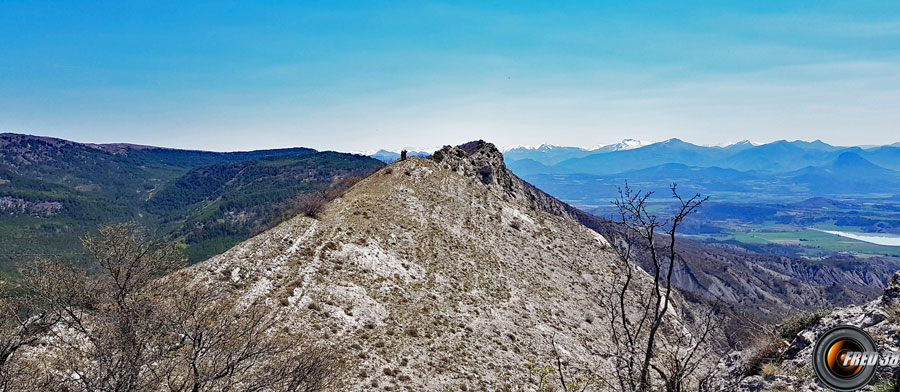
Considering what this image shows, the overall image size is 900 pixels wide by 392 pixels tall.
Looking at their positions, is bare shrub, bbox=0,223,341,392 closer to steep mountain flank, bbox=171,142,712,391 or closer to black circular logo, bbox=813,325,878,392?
steep mountain flank, bbox=171,142,712,391

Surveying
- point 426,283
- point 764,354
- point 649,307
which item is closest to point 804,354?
point 764,354

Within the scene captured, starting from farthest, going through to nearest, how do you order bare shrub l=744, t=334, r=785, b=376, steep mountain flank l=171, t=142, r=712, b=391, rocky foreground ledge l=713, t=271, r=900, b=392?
steep mountain flank l=171, t=142, r=712, b=391
bare shrub l=744, t=334, r=785, b=376
rocky foreground ledge l=713, t=271, r=900, b=392

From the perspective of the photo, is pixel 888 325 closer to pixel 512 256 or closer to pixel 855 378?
pixel 855 378

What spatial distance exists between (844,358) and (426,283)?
26699 millimetres

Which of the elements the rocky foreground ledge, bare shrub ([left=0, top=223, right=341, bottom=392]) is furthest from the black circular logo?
bare shrub ([left=0, top=223, right=341, bottom=392])

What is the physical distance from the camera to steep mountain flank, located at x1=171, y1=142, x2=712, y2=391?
2445 cm

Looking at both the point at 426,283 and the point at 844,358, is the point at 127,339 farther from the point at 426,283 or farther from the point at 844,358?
the point at 844,358

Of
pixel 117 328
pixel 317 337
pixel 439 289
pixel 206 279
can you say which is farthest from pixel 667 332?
pixel 117 328

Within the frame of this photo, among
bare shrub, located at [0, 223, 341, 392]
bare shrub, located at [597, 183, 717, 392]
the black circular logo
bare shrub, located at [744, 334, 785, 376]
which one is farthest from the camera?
bare shrub, located at [744, 334, 785, 376]

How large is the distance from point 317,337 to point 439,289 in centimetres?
1160

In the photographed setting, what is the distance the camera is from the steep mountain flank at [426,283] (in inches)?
963

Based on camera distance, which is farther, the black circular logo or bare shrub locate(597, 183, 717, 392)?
the black circular logo

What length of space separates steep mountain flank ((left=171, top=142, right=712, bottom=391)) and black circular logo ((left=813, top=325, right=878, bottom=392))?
5.66 m

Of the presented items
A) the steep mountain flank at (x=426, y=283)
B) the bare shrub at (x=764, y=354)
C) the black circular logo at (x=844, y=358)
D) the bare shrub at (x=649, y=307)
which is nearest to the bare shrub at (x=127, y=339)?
the steep mountain flank at (x=426, y=283)
